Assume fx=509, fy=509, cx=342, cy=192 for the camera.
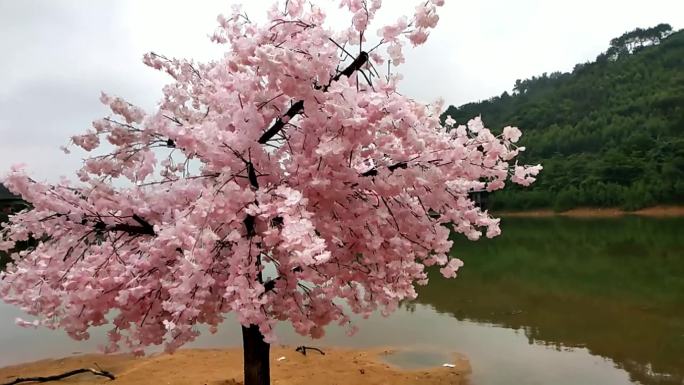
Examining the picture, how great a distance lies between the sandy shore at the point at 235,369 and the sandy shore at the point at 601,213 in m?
39.5

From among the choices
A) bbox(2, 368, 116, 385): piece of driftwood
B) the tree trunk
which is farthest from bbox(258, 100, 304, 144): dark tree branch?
bbox(2, 368, 116, 385): piece of driftwood

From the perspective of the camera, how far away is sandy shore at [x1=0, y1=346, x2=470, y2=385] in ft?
22.4

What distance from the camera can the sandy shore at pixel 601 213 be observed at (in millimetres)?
40000

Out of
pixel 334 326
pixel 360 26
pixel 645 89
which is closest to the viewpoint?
pixel 360 26

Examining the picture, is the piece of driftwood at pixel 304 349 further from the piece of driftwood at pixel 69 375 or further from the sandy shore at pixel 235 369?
the piece of driftwood at pixel 69 375

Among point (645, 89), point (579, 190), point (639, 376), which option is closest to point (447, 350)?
point (639, 376)

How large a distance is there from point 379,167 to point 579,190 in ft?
160

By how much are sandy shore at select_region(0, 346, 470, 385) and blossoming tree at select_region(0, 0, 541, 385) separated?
3052 millimetres

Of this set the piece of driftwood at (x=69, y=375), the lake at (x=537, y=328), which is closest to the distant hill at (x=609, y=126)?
the lake at (x=537, y=328)

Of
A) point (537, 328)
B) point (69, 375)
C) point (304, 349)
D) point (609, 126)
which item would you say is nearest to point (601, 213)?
point (609, 126)

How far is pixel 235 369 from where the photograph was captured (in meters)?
7.46

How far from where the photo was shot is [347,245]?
371 centimetres

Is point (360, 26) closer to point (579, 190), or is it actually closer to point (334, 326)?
point (334, 326)

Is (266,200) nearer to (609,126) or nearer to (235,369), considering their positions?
(235,369)
